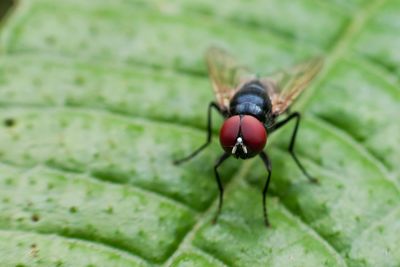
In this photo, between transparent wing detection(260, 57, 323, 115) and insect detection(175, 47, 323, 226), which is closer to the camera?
insect detection(175, 47, 323, 226)

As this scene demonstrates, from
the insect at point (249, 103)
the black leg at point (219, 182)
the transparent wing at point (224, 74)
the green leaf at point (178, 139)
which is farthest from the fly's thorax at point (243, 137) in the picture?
the transparent wing at point (224, 74)

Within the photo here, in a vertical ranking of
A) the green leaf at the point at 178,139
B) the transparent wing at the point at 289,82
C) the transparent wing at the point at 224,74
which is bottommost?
the green leaf at the point at 178,139

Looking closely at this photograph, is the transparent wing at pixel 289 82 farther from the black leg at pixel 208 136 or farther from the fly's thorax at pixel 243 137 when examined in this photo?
the fly's thorax at pixel 243 137

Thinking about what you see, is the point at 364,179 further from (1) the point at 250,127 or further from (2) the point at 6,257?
(2) the point at 6,257

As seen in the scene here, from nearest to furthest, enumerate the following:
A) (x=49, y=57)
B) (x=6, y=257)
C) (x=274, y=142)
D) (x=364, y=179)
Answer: (x=6, y=257) → (x=364, y=179) → (x=274, y=142) → (x=49, y=57)

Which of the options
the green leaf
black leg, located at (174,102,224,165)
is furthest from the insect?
the green leaf

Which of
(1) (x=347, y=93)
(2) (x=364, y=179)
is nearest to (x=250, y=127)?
(2) (x=364, y=179)

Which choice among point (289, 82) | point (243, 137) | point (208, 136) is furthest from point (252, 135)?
point (289, 82)

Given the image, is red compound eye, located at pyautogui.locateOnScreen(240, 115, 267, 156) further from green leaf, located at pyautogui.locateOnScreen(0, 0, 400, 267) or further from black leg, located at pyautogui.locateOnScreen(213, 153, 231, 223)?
green leaf, located at pyautogui.locateOnScreen(0, 0, 400, 267)
